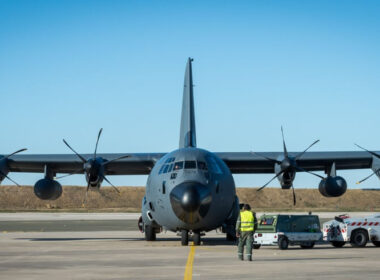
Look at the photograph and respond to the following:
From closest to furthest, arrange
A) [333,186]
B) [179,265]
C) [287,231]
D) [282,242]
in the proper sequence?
[179,265], [282,242], [287,231], [333,186]

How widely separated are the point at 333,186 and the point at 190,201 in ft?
37.9

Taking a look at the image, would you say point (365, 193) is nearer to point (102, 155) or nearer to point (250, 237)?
point (102, 155)

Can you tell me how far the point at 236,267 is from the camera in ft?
52.9

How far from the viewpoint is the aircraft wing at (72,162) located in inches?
1286

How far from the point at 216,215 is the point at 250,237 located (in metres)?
5.58

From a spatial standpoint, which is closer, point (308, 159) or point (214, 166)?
point (214, 166)

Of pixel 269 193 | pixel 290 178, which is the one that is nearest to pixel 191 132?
pixel 290 178

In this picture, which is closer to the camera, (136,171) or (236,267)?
(236,267)

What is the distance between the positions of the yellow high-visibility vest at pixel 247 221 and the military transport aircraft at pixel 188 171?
12.1 ft

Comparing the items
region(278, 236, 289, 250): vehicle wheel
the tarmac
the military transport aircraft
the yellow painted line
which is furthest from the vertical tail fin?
the yellow painted line

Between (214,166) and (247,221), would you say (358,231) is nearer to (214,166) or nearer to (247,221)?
(214,166)

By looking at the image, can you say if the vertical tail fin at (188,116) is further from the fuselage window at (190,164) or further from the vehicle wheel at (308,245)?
the vehicle wheel at (308,245)

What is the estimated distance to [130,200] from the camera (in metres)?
120

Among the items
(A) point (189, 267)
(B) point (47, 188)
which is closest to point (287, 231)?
(A) point (189, 267)
